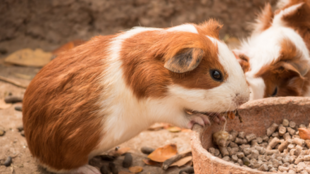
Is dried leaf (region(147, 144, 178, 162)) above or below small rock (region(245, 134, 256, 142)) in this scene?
below

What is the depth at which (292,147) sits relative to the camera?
226cm

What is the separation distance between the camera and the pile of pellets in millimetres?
2105

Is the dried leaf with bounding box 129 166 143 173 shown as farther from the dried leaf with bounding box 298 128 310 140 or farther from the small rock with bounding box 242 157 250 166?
the dried leaf with bounding box 298 128 310 140

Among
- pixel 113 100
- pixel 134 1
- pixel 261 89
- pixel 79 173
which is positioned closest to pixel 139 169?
pixel 79 173

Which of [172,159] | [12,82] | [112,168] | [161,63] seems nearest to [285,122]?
[172,159]

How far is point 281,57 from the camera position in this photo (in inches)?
115

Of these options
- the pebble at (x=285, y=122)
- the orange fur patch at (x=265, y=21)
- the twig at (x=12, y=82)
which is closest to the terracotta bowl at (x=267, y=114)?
the pebble at (x=285, y=122)

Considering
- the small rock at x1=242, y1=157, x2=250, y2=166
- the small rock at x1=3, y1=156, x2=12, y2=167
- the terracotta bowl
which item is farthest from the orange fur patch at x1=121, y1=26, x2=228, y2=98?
the small rock at x1=3, y1=156, x2=12, y2=167

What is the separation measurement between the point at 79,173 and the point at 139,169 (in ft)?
1.52

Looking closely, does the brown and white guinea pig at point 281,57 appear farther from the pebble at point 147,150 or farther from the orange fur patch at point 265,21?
the pebble at point 147,150

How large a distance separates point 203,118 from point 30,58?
2.81 meters

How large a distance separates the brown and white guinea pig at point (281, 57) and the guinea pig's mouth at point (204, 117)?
628 millimetres

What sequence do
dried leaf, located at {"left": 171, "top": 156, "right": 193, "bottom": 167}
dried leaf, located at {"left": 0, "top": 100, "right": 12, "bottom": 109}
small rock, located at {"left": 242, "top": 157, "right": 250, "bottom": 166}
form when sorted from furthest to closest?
dried leaf, located at {"left": 0, "top": 100, "right": 12, "bottom": 109} → dried leaf, located at {"left": 171, "top": 156, "right": 193, "bottom": 167} → small rock, located at {"left": 242, "top": 157, "right": 250, "bottom": 166}

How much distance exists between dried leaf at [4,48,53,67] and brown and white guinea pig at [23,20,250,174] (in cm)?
193
